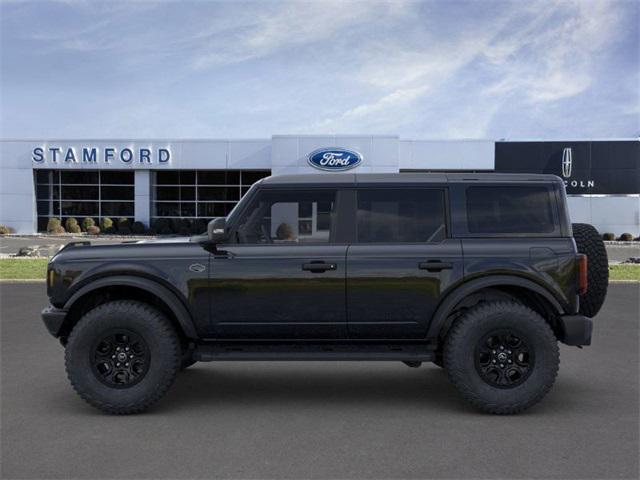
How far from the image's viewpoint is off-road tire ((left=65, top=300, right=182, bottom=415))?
543 centimetres

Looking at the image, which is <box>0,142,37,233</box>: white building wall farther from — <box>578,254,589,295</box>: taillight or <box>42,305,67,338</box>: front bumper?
<box>578,254,589,295</box>: taillight

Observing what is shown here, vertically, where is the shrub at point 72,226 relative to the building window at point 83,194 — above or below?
below

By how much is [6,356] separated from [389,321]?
5029 millimetres

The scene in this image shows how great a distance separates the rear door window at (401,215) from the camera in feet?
18.7

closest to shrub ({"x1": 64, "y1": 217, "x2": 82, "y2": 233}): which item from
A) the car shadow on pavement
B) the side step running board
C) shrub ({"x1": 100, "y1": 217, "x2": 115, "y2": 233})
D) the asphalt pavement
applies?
shrub ({"x1": 100, "y1": 217, "x2": 115, "y2": 233})

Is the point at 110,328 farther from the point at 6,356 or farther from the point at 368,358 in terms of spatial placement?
the point at 6,356

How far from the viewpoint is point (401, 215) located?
226 inches

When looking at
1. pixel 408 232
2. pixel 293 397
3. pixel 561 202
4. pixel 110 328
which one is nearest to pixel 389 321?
pixel 408 232

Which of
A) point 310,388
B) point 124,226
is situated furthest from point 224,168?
point 310,388

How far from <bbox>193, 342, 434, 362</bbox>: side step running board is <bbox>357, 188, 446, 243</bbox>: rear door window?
94 centimetres

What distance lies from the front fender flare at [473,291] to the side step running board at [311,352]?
0.23 m

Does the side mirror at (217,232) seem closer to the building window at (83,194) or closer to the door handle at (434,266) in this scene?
the door handle at (434,266)

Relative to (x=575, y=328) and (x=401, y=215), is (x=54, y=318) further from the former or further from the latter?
(x=575, y=328)

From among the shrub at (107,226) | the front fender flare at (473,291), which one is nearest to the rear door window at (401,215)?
the front fender flare at (473,291)
